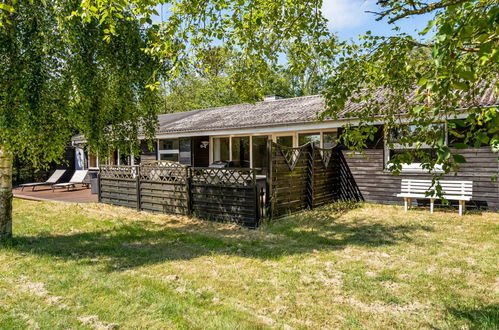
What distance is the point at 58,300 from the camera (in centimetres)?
362

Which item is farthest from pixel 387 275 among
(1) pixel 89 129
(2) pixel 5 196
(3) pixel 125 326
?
(2) pixel 5 196

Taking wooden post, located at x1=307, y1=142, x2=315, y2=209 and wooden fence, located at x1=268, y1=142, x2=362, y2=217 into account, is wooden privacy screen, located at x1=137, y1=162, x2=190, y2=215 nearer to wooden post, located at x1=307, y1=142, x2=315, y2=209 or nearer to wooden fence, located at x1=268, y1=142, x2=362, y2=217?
wooden fence, located at x1=268, y1=142, x2=362, y2=217

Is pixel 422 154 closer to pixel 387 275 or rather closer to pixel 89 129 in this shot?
pixel 387 275

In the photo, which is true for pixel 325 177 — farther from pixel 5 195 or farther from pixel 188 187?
pixel 5 195

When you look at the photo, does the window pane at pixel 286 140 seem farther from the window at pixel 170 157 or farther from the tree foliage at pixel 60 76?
the tree foliage at pixel 60 76

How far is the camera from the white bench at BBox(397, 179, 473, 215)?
26.1 feet

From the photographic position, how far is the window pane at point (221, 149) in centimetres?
1480

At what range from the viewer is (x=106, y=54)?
595 cm

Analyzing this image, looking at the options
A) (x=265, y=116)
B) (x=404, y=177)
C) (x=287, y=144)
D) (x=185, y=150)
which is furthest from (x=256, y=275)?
(x=185, y=150)

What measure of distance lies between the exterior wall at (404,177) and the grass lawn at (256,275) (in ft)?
3.45

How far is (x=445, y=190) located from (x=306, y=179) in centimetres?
332

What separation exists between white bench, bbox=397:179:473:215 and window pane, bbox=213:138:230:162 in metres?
7.70

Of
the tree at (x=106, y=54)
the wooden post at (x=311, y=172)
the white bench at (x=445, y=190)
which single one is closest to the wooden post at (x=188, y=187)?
the tree at (x=106, y=54)

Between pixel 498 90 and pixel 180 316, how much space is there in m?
3.16
